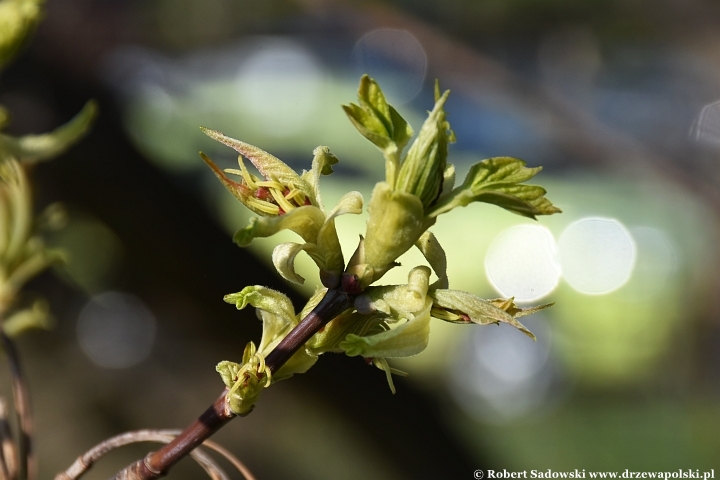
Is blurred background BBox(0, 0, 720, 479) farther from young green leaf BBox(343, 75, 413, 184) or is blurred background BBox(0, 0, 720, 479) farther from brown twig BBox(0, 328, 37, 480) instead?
young green leaf BBox(343, 75, 413, 184)

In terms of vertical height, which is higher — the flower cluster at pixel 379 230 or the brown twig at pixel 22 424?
the flower cluster at pixel 379 230

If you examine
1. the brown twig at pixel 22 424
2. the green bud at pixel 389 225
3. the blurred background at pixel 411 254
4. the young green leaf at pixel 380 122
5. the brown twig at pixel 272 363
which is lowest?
the brown twig at pixel 22 424

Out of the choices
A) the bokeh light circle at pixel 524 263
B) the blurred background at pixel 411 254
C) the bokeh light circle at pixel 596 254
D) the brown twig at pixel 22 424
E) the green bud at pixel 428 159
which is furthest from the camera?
the bokeh light circle at pixel 596 254

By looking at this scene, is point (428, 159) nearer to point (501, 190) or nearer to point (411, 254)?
point (501, 190)

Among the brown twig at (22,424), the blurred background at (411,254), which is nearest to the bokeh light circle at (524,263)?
the blurred background at (411,254)

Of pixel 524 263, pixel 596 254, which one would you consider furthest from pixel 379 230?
pixel 596 254

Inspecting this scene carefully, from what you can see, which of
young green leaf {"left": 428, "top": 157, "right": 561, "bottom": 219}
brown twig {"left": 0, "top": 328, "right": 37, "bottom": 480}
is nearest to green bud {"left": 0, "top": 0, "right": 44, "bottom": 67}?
brown twig {"left": 0, "top": 328, "right": 37, "bottom": 480}

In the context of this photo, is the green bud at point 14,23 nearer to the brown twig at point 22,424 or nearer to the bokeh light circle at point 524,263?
the brown twig at point 22,424
